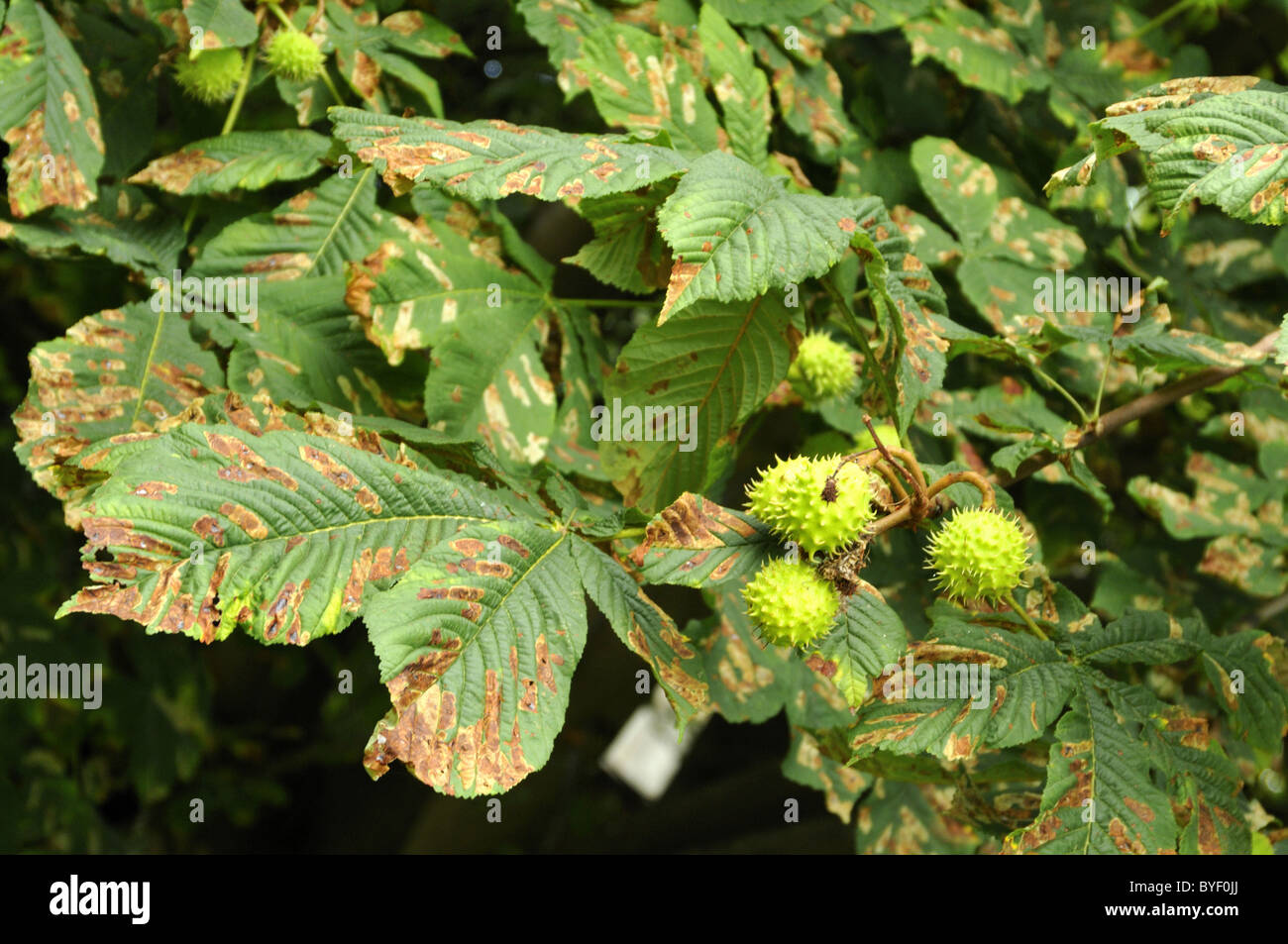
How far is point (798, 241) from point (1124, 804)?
71 cm

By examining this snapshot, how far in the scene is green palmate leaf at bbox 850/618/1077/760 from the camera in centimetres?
116

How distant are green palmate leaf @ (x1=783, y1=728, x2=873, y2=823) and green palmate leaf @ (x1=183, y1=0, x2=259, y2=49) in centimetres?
139

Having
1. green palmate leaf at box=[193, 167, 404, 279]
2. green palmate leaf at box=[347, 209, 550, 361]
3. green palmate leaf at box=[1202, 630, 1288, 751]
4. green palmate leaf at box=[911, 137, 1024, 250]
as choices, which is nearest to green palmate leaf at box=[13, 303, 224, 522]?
green palmate leaf at box=[193, 167, 404, 279]

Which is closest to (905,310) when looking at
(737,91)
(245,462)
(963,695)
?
(963,695)

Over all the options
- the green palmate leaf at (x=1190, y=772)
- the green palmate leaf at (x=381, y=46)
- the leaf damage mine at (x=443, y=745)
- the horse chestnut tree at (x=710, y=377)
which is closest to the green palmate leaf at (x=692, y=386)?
the horse chestnut tree at (x=710, y=377)

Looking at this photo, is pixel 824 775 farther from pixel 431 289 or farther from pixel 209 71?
pixel 209 71

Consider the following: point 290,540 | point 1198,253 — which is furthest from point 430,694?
point 1198,253

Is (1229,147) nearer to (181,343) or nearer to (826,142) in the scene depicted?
(826,142)

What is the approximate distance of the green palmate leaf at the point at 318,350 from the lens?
151 centimetres

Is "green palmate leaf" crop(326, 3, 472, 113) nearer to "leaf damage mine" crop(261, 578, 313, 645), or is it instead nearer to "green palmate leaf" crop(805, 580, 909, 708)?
"leaf damage mine" crop(261, 578, 313, 645)

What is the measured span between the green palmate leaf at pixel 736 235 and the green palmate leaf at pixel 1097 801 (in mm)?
612

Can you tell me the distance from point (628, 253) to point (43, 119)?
2.83ft

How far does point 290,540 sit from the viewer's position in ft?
3.64

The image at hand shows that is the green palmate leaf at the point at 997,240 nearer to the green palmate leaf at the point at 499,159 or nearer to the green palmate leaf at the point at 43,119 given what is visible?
the green palmate leaf at the point at 499,159
